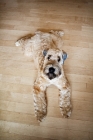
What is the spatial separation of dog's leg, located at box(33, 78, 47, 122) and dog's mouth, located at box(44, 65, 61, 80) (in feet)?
0.95

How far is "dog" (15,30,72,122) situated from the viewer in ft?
7.01

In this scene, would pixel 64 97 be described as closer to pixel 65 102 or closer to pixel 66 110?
pixel 65 102

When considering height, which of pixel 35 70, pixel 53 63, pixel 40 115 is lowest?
pixel 40 115

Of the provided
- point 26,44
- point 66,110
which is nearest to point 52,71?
point 66,110

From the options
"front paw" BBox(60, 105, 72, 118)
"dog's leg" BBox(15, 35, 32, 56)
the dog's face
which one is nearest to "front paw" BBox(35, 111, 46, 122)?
"front paw" BBox(60, 105, 72, 118)

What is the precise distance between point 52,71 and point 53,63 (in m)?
0.12

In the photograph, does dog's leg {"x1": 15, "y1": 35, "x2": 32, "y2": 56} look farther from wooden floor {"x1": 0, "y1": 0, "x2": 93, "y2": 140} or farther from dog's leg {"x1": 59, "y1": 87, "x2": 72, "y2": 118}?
dog's leg {"x1": 59, "y1": 87, "x2": 72, "y2": 118}

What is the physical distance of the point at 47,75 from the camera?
2148mm

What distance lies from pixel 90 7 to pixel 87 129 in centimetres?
290

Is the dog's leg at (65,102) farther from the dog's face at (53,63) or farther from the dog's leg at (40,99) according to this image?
the dog's face at (53,63)

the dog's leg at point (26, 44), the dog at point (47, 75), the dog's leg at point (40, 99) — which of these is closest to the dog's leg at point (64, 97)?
the dog at point (47, 75)

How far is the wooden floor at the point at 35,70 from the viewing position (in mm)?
2182

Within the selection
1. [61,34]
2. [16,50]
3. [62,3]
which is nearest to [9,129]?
[16,50]

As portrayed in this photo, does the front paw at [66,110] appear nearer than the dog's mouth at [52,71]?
No
